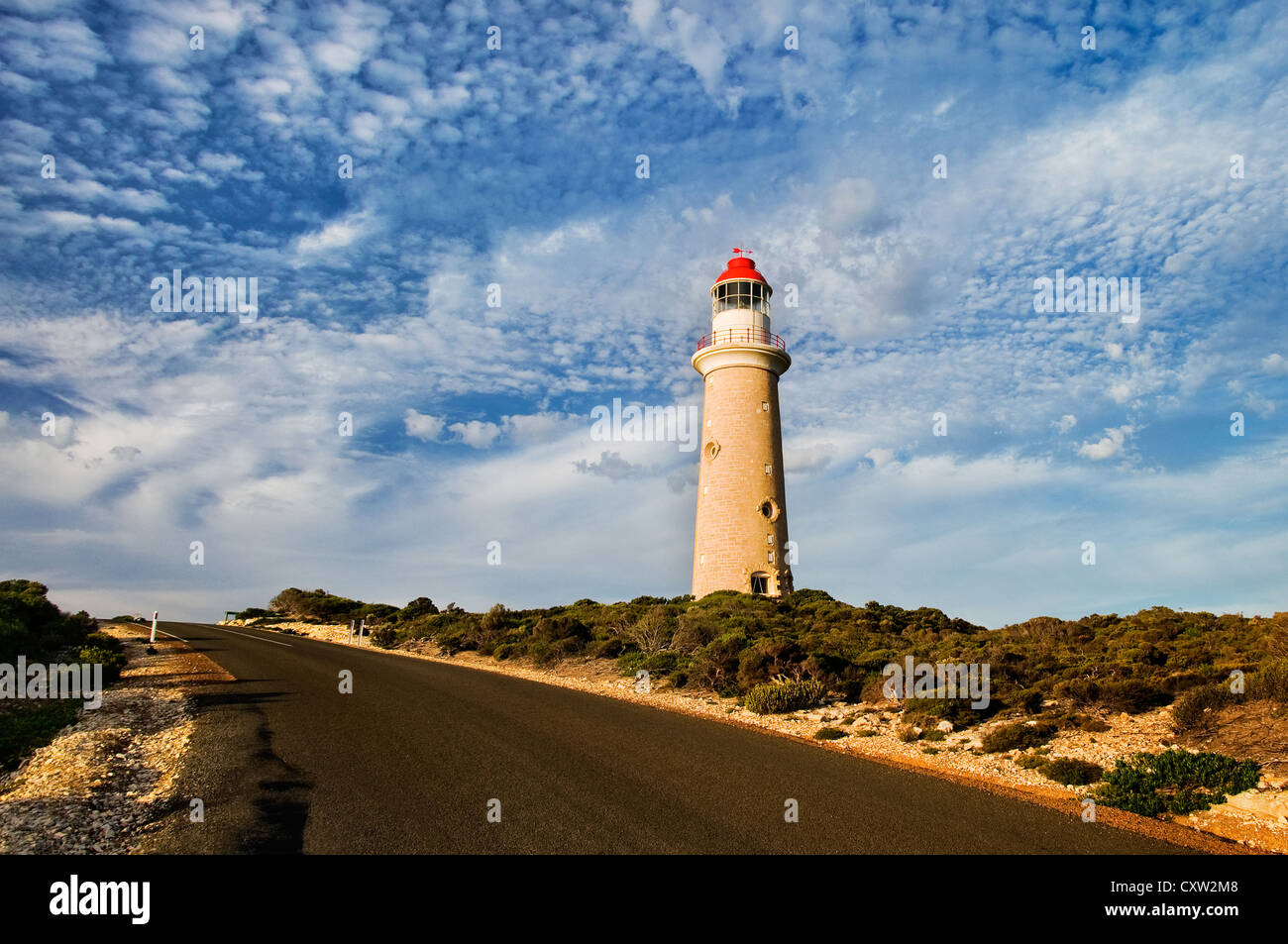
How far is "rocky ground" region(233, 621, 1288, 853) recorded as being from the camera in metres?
7.95

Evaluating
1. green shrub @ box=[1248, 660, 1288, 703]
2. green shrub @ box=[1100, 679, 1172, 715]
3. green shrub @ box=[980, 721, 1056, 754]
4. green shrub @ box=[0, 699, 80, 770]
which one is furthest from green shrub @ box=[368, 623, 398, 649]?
green shrub @ box=[1248, 660, 1288, 703]

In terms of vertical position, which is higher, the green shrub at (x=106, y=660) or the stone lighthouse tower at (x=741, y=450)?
the stone lighthouse tower at (x=741, y=450)

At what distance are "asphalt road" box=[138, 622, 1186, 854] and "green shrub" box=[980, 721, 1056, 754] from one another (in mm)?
2166

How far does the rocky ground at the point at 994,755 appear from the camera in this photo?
795 cm

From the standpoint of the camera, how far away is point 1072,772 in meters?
9.64

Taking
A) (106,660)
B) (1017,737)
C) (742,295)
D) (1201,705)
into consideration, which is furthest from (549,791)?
(742,295)

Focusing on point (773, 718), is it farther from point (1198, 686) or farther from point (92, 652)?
point (92, 652)

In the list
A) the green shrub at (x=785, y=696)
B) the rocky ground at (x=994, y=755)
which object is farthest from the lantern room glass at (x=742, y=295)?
the green shrub at (x=785, y=696)

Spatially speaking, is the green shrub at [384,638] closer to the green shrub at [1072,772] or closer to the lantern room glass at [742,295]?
the lantern room glass at [742,295]

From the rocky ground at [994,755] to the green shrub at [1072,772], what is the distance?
0.10 meters

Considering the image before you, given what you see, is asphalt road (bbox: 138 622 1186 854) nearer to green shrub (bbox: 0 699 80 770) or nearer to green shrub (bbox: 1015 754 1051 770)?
green shrub (bbox: 1015 754 1051 770)

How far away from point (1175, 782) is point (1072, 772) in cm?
114

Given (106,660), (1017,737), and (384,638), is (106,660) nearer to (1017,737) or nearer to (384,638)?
(384,638)
